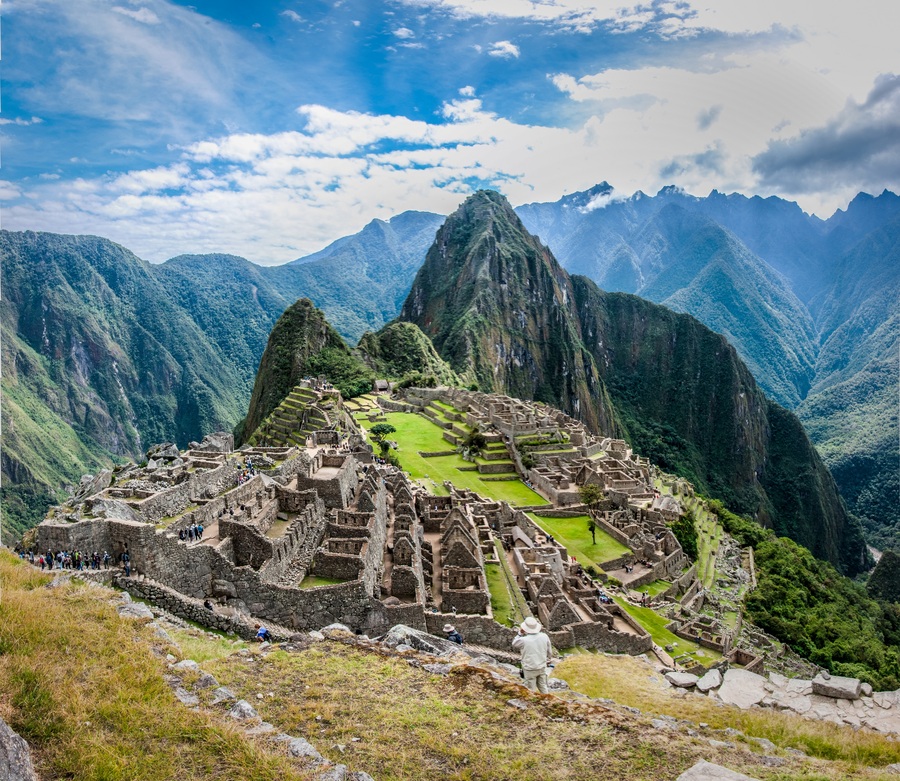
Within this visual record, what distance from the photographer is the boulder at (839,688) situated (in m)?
16.4

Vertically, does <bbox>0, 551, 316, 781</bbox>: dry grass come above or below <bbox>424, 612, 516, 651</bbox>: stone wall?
above

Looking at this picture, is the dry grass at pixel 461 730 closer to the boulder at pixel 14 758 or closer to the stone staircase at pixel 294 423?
the boulder at pixel 14 758

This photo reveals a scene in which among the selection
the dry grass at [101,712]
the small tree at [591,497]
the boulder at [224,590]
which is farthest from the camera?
the small tree at [591,497]

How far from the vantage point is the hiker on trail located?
17594mm

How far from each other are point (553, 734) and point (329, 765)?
381 centimetres

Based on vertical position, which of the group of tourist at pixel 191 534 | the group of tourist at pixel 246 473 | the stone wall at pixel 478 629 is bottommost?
the stone wall at pixel 478 629

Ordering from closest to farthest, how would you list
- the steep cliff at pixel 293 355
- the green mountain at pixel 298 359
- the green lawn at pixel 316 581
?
the green lawn at pixel 316 581 < the green mountain at pixel 298 359 < the steep cliff at pixel 293 355

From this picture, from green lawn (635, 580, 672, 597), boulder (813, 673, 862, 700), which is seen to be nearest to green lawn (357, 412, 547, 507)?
green lawn (635, 580, 672, 597)

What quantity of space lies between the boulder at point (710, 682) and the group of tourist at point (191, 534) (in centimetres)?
1538

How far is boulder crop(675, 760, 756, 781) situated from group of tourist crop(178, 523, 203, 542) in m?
13.4

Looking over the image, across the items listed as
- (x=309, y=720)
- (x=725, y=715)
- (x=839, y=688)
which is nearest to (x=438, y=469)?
(x=839, y=688)

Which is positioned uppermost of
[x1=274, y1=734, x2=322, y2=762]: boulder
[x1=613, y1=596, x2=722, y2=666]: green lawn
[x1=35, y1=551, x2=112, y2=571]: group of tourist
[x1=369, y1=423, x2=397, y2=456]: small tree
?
[x1=35, y1=551, x2=112, y2=571]: group of tourist

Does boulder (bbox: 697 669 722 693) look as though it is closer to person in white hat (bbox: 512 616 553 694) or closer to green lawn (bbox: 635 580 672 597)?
person in white hat (bbox: 512 616 553 694)

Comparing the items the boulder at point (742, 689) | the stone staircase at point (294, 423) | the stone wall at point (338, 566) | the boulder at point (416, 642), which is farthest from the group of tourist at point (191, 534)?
the stone staircase at point (294, 423)
